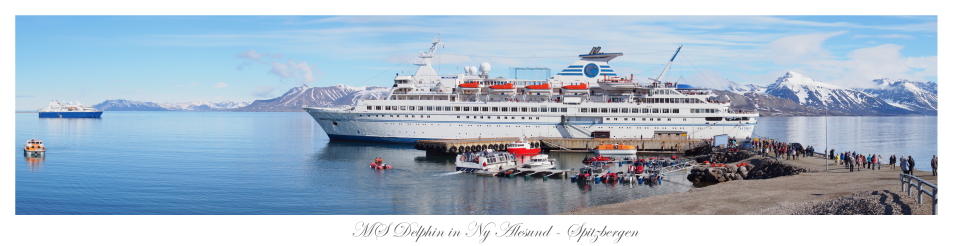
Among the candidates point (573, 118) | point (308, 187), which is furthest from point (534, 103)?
point (308, 187)

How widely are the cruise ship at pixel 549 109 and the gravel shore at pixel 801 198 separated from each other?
24.9m

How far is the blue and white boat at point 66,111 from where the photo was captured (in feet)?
536

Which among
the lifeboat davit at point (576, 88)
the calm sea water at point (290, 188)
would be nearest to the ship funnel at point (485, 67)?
the lifeboat davit at point (576, 88)

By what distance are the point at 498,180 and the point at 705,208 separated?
14.2 metres

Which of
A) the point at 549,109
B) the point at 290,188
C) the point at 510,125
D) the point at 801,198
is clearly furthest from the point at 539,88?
the point at 801,198

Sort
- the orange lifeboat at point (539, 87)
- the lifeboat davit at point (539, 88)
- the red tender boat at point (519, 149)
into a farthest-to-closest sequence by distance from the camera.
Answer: the orange lifeboat at point (539, 87)
the lifeboat davit at point (539, 88)
the red tender boat at point (519, 149)

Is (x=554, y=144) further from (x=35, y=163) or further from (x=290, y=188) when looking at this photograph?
(x=35, y=163)

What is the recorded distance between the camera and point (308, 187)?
31969mm

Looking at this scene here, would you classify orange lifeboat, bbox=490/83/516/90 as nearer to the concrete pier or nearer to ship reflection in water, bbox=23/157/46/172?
the concrete pier

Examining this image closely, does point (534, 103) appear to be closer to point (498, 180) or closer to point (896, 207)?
point (498, 180)

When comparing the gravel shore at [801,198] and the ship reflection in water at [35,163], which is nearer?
the gravel shore at [801,198]

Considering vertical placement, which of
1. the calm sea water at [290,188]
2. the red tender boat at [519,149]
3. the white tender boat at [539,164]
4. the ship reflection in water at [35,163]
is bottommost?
the calm sea water at [290,188]

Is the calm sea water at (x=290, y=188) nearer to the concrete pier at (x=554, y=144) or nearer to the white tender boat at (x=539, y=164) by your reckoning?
the concrete pier at (x=554, y=144)

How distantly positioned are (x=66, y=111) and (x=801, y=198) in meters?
184
